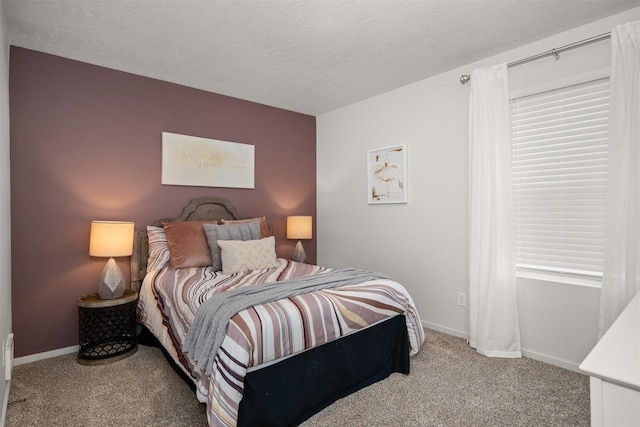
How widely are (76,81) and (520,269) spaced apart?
4088 mm

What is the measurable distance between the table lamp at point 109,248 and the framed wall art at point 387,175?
2.53 meters

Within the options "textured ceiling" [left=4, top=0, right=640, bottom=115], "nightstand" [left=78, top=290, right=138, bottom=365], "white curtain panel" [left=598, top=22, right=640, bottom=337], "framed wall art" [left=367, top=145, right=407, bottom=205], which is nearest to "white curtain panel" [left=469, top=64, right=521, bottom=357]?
"textured ceiling" [left=4, top=0, right=640, bottom=115]

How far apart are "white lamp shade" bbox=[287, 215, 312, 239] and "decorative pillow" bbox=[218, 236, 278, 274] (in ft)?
2.90

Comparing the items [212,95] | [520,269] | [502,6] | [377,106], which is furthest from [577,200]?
[212,95]

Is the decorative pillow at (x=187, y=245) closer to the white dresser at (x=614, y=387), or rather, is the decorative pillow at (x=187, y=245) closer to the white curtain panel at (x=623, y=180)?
the white dresser at (x=614, y=387)

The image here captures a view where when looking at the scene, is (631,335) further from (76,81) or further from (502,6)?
(76,81)

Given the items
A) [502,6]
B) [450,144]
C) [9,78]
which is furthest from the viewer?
[450,144]

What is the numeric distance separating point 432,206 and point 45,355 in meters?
3.64

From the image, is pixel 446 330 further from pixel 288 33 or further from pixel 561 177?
pixel 288 33

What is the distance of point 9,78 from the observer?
261 centimetres

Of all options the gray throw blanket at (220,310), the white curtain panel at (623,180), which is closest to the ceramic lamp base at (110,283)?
the gray throw blanket at (220,310)

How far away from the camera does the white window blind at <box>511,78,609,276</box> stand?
7.85 feet

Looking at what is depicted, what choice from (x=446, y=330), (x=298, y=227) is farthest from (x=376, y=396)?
(x=298, y=227)

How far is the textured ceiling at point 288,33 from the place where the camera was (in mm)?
2166
